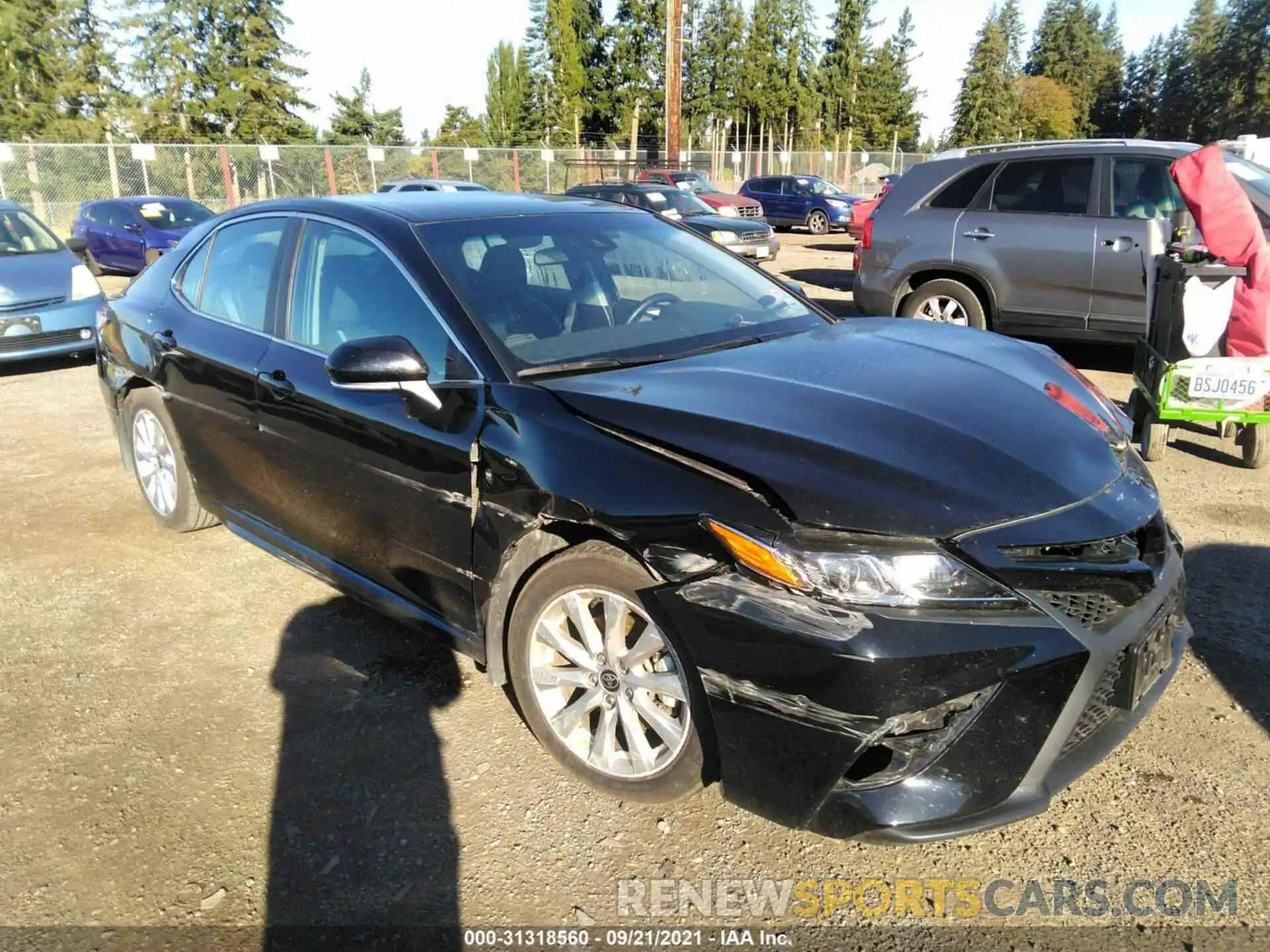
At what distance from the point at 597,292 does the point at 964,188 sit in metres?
5.87

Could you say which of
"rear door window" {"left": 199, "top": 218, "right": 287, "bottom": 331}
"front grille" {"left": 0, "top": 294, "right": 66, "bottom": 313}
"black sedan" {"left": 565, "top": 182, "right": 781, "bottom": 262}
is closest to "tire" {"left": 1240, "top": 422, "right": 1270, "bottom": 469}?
"rear door window" {"left": 199, "top": 218, "right": 287, "bottom": 331}

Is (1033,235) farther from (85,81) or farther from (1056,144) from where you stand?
(85,81)

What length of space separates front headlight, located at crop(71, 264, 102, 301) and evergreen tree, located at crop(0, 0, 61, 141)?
42.8 metres

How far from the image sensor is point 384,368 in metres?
2.82

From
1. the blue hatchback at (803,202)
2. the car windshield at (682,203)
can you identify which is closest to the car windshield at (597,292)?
the car windshield at (682,203)

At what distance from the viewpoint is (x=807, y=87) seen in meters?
68.2

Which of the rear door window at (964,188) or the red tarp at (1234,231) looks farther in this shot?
the rear door window at (964,188)

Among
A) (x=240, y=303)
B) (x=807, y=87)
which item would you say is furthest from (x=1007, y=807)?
(x=807, y=87)

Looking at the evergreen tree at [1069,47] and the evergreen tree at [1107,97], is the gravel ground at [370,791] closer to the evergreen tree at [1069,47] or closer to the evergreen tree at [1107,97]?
the evergreen tree at [1107,97]

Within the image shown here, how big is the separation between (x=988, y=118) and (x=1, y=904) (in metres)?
86.0

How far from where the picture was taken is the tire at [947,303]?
7.95 metres

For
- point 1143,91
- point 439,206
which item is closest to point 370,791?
point 439,206

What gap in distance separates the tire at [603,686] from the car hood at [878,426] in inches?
16.6

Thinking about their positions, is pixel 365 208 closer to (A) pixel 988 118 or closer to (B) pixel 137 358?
(B) pixel 137 358
